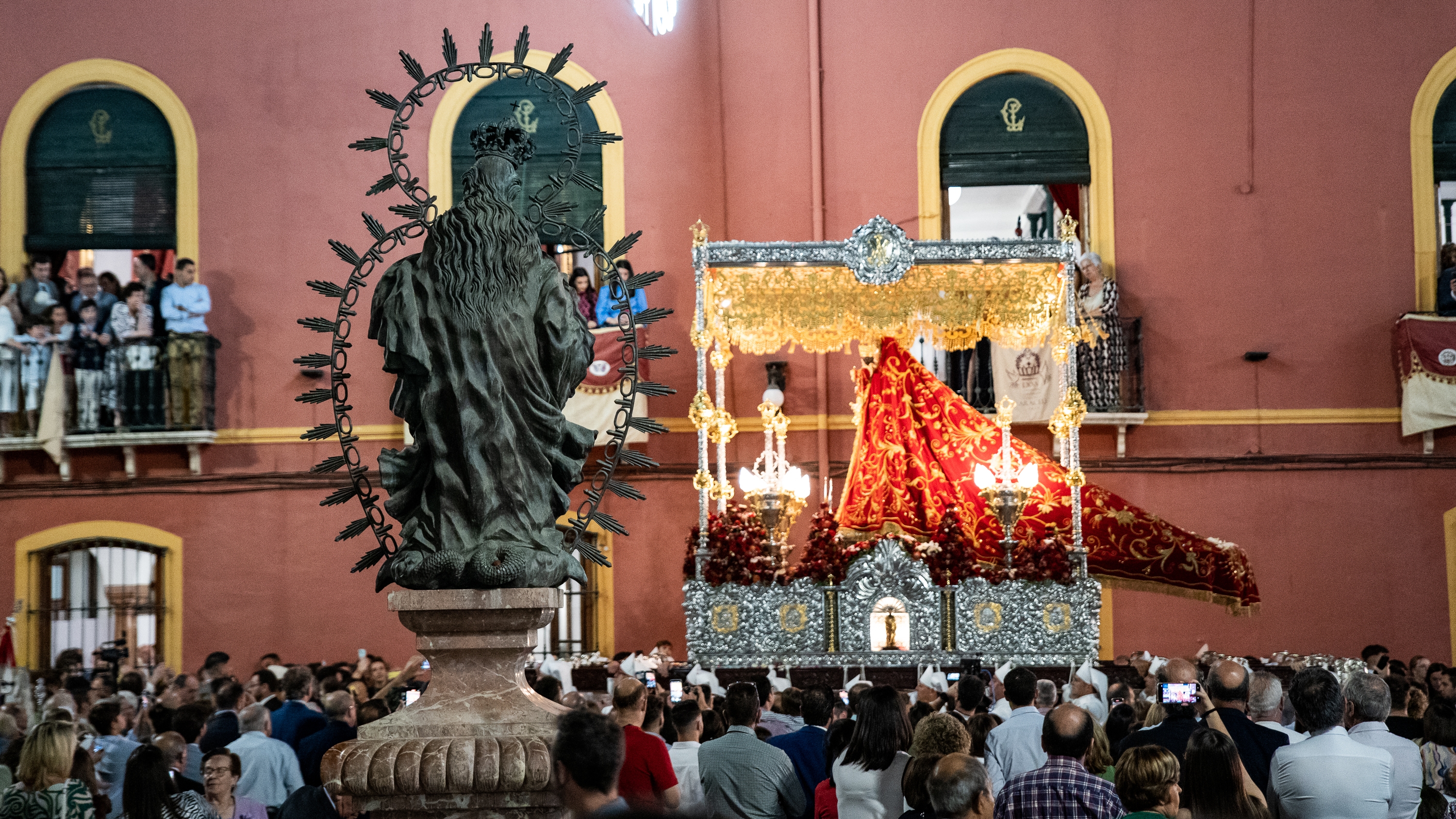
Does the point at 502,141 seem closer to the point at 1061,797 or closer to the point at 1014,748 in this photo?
the point at 1014,748

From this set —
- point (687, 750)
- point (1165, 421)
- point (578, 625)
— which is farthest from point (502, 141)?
point (1165, 421)

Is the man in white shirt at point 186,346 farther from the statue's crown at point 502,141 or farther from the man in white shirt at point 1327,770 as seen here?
the man in white shirt at point 1327,770

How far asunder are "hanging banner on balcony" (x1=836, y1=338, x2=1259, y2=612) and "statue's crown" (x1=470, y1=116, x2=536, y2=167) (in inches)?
293

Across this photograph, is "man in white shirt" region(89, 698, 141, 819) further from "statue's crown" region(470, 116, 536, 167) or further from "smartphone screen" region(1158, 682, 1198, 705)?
"smartphone screen" region(1158, 682, 1198, 705)

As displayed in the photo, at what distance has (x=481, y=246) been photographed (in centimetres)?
617

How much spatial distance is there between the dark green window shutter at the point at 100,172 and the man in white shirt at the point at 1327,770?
43.1 ft

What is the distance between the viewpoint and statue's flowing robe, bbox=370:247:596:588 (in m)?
6.07

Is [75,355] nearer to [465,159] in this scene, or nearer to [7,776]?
[465,159]

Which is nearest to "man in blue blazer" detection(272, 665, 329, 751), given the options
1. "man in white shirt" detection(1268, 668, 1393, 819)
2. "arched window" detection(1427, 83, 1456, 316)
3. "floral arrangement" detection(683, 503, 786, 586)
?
"man in white shirt" detection(1268, 668, 1393, 819)

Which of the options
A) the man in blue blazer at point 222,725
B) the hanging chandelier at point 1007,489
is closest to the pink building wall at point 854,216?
the hanging chandelier at point 1007,489

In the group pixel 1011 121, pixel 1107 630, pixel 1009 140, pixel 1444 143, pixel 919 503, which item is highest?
pixel 1011 121

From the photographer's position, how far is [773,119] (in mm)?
15938

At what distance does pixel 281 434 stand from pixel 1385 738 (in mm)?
11927

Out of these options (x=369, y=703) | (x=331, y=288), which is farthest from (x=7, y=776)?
(x=331, y=288)
